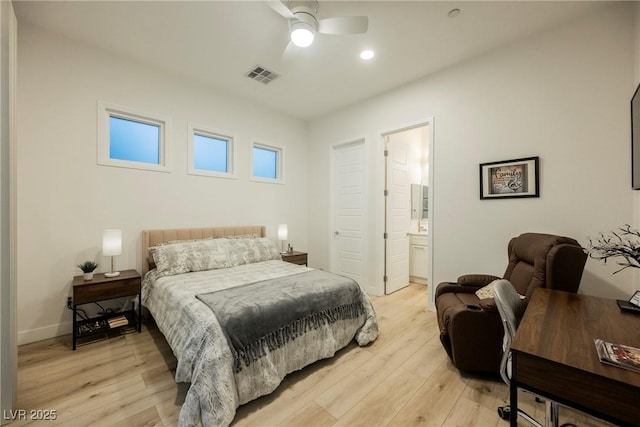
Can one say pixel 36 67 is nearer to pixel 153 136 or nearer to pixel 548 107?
pixel 153 136

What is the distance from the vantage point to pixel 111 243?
271 cm

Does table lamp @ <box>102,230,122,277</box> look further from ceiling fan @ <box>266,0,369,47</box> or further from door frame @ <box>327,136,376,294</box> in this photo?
door frame @ <box>327,136,376,294</box>

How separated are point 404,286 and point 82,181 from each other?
15.4ft

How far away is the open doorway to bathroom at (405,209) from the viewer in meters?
4.11

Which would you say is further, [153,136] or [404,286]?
[404,286]

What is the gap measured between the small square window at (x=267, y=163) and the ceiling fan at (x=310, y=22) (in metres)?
2.36

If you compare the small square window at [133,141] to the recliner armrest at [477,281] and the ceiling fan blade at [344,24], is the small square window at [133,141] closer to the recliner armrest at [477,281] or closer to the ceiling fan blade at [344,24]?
the ceiling fan blade at [344,24]

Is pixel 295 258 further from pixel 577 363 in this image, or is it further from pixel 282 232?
pixel 577 363

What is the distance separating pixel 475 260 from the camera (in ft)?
9.78

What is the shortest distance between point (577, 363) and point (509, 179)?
234cm

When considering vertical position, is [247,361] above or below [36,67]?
below

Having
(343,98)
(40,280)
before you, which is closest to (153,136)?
(40,280)

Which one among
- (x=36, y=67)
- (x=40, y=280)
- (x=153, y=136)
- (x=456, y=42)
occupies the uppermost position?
(x=456, y=42)

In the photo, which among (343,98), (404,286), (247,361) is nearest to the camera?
(247,361)
